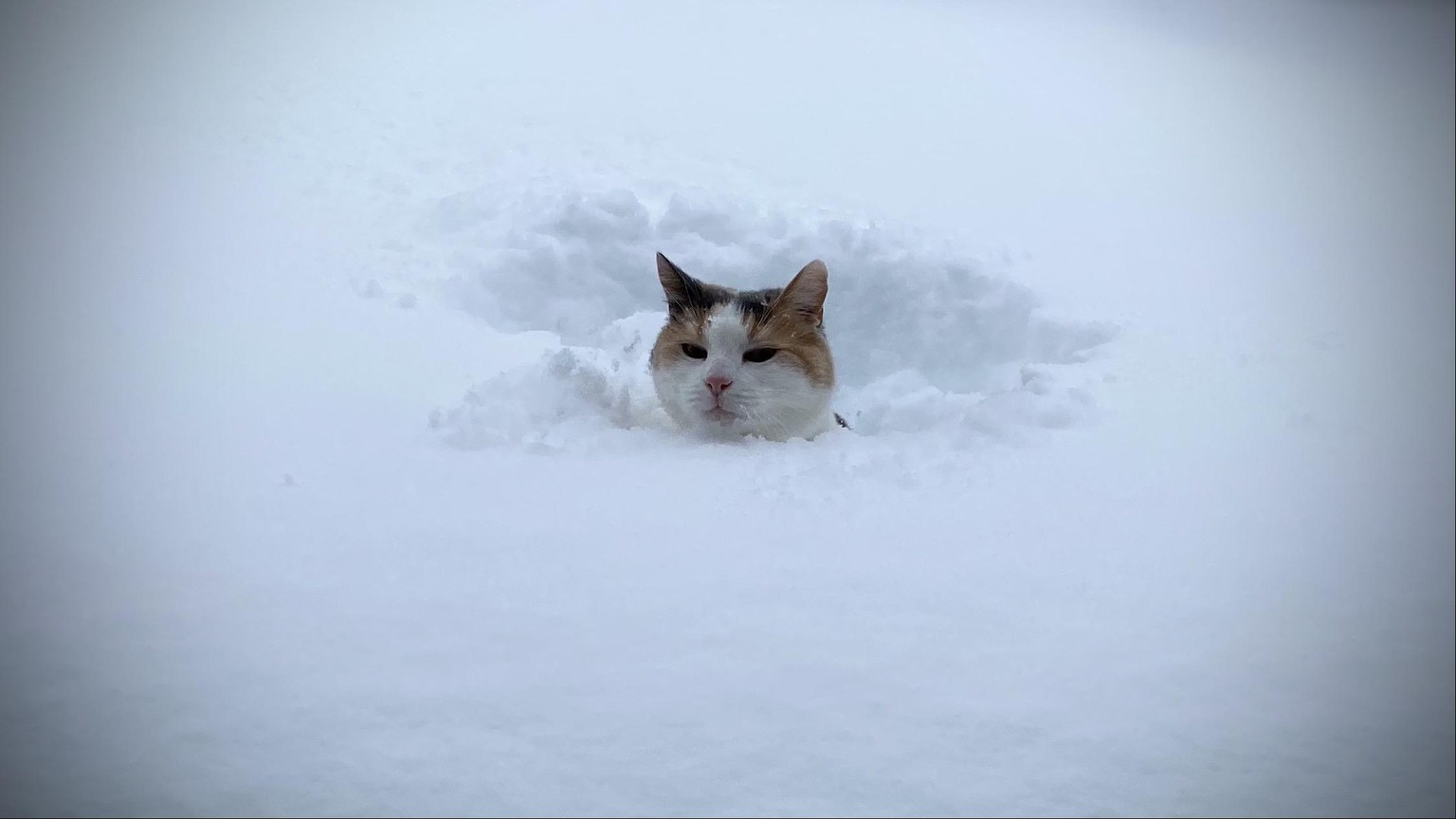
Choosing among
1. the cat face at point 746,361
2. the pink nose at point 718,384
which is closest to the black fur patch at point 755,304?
the cat face at point 746,361

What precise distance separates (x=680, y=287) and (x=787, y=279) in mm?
1270

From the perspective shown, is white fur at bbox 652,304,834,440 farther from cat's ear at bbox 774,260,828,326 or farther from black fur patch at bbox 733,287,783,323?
cat's ear at bbox 774,260,828,326

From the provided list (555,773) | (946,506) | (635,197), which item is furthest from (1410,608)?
Answer: (635,197)

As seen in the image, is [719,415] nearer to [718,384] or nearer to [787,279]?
Answer: [718,384]

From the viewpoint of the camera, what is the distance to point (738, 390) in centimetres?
215

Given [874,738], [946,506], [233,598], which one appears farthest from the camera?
[946,506]

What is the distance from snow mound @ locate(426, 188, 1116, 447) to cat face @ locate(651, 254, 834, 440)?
0.90 ft

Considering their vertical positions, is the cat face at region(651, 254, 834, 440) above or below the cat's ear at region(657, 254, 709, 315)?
below

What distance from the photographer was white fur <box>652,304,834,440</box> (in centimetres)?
216

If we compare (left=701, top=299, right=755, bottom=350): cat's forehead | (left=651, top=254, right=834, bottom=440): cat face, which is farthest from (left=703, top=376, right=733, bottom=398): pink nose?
(left=701, top=299, right=755, bottom=350): cat's forehead

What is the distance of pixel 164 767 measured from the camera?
3.08 ft

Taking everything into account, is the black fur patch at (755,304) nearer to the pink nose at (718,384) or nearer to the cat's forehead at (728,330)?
the cat's forehead at (728,330)

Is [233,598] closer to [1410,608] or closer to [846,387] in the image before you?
[1410,608]

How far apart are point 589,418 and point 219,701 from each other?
1.18m
